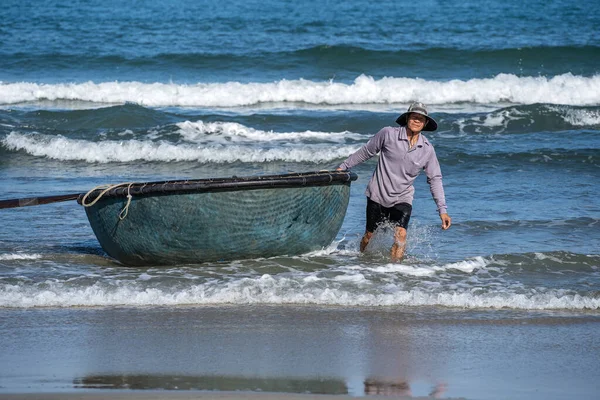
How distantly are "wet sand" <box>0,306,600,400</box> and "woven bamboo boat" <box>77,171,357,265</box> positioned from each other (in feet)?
2.64

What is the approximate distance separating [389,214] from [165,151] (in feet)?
22.1

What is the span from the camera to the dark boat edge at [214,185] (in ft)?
20.5

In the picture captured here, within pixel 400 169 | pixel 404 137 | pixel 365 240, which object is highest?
pixel 404 137

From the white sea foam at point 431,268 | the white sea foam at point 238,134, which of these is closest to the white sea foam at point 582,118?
the white sea foam at point 238,134

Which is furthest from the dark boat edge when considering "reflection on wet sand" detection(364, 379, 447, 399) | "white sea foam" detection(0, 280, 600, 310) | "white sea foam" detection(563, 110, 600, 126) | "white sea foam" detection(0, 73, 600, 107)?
"white sea foam" detection(0, 73, 600, 107)

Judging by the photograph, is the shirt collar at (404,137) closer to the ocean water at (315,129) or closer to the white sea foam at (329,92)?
the ocean water at (315,129)

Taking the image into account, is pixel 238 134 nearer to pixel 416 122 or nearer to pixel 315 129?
pixel 315 129

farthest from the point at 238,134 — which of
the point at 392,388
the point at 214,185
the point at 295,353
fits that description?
the point at 392,388

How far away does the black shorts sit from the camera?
673 centimetres

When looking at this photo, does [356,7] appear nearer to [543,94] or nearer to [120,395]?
[543,94]

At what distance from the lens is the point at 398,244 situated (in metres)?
6.86

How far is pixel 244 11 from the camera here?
91.3 ft

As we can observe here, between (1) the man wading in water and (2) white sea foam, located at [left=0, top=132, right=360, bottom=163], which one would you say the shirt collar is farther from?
(2) white sea foam, located at [left=0, top=132, right=360, bottom=163]

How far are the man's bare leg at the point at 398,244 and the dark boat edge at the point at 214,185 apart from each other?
666mm
